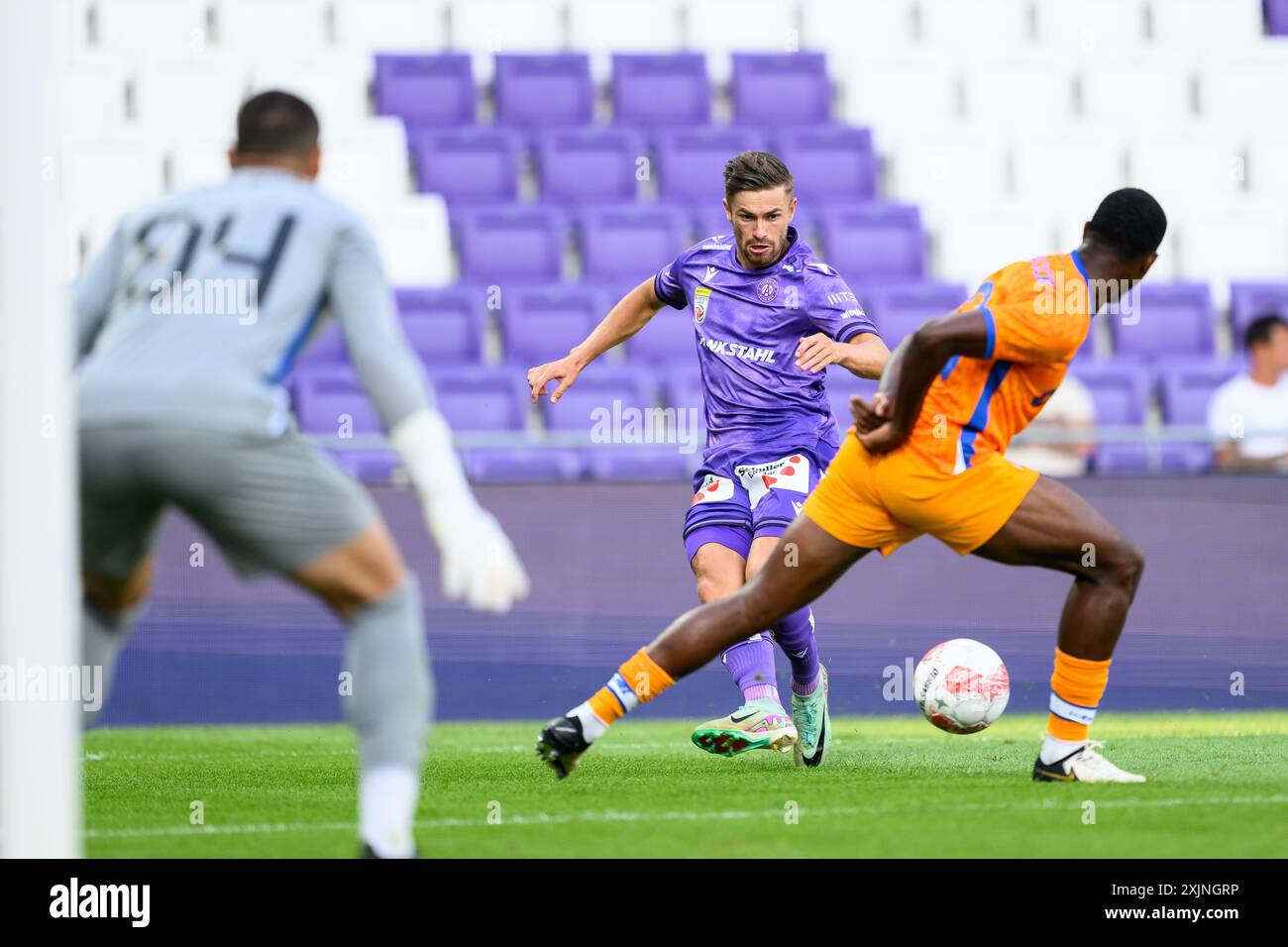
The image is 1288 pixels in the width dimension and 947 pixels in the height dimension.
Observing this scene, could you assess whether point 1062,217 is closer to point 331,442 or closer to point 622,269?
point 622,269

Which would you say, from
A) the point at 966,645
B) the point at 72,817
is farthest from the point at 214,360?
the point at 966,645

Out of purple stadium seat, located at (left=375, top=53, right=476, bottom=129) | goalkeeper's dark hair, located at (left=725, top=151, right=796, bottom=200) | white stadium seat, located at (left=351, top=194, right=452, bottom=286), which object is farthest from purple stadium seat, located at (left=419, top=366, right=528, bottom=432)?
goalkeeper's dark hair, located at (left=725, top=151, right=796, bottom=200)

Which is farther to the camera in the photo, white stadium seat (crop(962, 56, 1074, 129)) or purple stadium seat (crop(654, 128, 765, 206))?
white stadium seat (crop(962, 56, 1074, 129))

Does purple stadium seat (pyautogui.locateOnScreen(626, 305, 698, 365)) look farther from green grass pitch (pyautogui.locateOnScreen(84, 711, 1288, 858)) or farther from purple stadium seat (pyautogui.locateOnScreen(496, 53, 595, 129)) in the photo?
green grass pitch (pyautogui.locateOnScreen(84, 711, 1288, 858))

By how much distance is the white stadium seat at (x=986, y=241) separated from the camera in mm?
15758

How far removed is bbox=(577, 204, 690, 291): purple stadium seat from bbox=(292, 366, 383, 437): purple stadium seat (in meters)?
2.73

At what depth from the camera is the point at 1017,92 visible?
1745 centimetres

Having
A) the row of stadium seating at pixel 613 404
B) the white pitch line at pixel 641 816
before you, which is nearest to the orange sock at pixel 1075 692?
the white pitch line at pixel 641 816

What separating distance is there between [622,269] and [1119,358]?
4150 mm

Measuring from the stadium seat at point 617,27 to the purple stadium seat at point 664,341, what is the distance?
12.9 ft

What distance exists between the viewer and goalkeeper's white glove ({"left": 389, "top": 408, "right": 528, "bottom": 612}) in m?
4.17

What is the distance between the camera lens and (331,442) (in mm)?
10484

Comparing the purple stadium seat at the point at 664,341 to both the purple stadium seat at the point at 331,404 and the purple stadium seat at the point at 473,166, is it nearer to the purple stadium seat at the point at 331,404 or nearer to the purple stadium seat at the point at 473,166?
the purple stadium seat at the point at 473,166

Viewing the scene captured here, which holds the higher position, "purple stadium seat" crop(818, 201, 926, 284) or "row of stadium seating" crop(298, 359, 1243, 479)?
"purple stadium seat" crop(818, 201, 926, 284)
